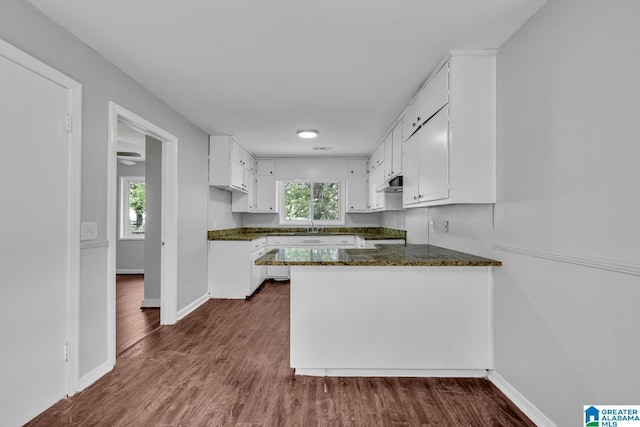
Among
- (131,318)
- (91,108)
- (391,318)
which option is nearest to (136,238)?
(131,318)

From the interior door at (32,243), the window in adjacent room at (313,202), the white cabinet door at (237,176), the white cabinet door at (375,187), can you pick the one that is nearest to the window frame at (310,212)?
the window in adjacent room at (313,202)

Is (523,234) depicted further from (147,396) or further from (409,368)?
(147,396)

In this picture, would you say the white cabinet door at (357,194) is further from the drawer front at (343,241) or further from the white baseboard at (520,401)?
the white baseboard at (520,401)

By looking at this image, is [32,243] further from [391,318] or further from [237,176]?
[237,176]

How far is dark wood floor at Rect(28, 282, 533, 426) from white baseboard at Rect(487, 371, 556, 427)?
43mm

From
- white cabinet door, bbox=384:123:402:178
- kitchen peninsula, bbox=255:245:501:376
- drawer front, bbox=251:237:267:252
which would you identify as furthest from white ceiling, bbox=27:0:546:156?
drawer front, bbox=251:237:267:252

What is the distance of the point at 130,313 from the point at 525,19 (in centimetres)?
475

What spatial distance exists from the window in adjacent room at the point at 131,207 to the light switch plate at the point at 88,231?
4893 mm

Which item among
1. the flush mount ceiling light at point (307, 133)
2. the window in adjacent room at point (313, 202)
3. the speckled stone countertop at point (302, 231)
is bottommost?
the speckled stone countertop at point (302, 231)

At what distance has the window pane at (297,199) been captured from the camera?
6.32 metres

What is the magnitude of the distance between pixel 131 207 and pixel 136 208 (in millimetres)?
101

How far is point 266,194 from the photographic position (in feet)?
19.8

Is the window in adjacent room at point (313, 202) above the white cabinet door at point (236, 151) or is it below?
below

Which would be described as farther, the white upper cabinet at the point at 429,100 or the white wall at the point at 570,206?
the white upper cabinet at the point at 429,100
